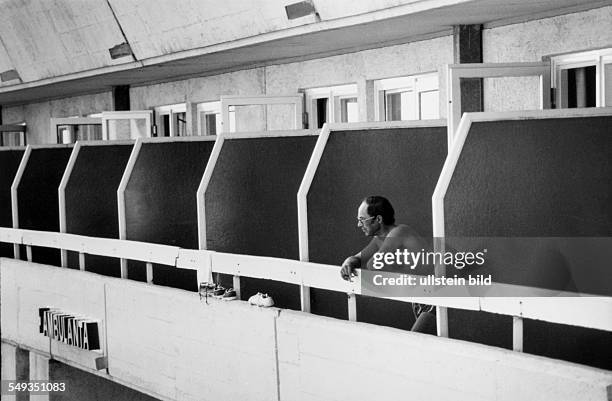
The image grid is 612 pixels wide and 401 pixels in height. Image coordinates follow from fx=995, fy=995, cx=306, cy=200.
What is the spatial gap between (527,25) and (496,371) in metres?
4.19

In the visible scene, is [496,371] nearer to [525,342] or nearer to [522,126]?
[525,342]

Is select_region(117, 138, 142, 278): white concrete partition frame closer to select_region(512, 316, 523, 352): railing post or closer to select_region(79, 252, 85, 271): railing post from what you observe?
select_region(79, 252, 85, 271): railing post

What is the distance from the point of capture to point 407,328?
5285 millimetres

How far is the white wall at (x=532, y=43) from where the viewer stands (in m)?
7.15

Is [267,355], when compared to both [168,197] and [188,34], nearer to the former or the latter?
[168,197]

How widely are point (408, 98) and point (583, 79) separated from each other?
A: 221 cm

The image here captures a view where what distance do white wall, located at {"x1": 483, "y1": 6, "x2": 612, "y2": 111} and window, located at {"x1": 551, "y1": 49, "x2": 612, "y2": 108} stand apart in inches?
4.2

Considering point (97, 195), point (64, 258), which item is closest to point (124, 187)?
point (97, 195)

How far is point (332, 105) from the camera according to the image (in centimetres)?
1038

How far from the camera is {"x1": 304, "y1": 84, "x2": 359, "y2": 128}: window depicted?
10.2 m

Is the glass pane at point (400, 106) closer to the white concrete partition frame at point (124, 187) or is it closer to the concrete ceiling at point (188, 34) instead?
the concrete ceiling at point (188, 34)

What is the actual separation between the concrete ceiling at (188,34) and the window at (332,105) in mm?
419

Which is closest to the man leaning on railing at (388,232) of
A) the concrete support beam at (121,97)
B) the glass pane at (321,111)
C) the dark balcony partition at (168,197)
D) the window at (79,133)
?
the dark balcony partition at (168,197)

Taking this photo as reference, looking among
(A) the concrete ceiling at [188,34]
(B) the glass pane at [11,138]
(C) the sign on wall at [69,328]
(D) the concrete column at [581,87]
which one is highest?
(A) the concrete ceiling at [188,34]
